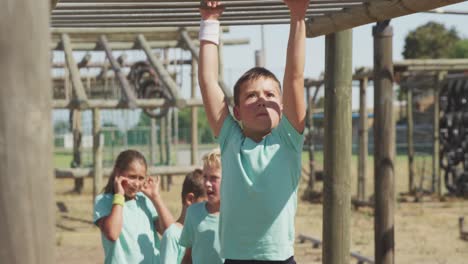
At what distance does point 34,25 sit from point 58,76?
1738cm

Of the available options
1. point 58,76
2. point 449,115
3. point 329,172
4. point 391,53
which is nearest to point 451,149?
point 449,115

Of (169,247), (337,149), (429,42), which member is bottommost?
(169,247)

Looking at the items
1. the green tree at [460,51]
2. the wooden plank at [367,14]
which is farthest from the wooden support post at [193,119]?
the green tree at [460,51]

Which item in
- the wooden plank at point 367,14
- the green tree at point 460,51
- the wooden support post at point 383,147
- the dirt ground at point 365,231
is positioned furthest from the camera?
the green tree at point 460,51

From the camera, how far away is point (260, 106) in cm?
292

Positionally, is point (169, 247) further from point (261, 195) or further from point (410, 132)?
point (410, 132)

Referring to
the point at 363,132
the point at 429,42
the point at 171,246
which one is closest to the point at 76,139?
the point at 363,132

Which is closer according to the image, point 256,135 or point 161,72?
point 256,135

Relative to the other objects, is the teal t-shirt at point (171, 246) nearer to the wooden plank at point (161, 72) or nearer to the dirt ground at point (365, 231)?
the dirt ground at point (365, 231)

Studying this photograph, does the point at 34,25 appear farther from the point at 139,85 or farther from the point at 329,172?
the point at 139,85

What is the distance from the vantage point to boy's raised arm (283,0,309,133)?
2834 mm

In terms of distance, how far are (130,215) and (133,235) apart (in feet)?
0.33

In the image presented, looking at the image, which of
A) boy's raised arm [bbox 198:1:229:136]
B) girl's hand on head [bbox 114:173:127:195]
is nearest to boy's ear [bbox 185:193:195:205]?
girl's hand on head [bbox 114:173:127:195]

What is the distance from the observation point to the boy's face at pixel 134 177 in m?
4.52
